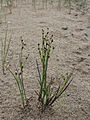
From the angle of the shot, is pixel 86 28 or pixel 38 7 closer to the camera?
pixel 86 28

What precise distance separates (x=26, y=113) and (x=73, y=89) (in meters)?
0.46

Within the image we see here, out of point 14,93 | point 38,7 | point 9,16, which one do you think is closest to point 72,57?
point 14,93

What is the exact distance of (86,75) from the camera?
5.49 feet

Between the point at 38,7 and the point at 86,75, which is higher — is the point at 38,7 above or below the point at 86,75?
above

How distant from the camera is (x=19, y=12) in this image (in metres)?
3.38

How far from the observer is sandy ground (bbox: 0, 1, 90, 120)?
1.19 m

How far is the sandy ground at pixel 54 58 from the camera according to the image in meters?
1.19

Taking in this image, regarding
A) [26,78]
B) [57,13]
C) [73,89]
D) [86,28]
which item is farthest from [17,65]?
[57,13]

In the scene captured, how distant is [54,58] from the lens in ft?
6.22

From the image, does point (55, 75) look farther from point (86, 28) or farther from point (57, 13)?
point (57, 13)

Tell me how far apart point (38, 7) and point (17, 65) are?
253 centimetres

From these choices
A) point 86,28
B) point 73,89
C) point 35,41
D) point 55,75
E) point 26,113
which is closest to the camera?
point 26,113

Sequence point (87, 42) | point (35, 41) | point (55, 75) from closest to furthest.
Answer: point (55, 75)
point (35, 41)
point (87, 42)

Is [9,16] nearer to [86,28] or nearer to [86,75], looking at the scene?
[86,28]
